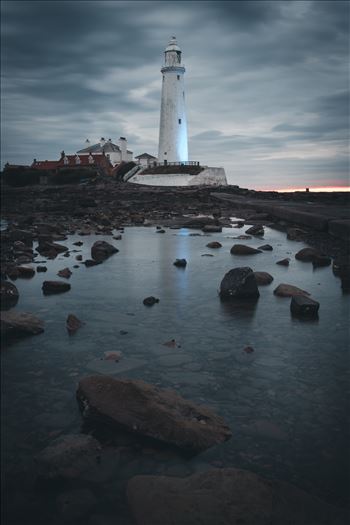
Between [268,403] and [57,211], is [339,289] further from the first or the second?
[57,211]

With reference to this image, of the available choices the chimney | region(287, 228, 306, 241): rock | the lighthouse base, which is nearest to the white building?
the chimney

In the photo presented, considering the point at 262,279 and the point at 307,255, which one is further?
the point at 307,255

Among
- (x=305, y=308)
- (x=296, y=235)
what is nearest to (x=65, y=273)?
(x=305, y=308)

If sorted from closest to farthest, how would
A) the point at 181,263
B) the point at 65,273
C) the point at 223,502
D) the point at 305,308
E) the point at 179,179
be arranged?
the point at 223,502, the point at 305,308, the point at 65,273, the point at 181,263, the point at 179,179

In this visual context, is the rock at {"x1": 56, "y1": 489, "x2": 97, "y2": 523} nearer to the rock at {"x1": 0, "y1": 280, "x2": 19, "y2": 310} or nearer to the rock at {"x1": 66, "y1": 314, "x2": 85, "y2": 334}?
the rock at {"x1": 66, "y1": 314, "x2": 85, "y2": 334}

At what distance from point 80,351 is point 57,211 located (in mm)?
19475

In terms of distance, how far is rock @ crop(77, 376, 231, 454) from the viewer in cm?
209

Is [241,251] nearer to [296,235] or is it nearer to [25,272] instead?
[296,235]

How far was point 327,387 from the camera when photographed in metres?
2.68

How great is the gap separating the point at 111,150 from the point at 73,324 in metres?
69.0

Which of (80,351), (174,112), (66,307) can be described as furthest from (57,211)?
(174,112)

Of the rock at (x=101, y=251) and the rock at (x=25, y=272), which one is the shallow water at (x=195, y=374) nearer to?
the rock at (x=25, y=272)

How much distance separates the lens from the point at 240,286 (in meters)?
4.89

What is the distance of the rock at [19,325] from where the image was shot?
11.3ft
